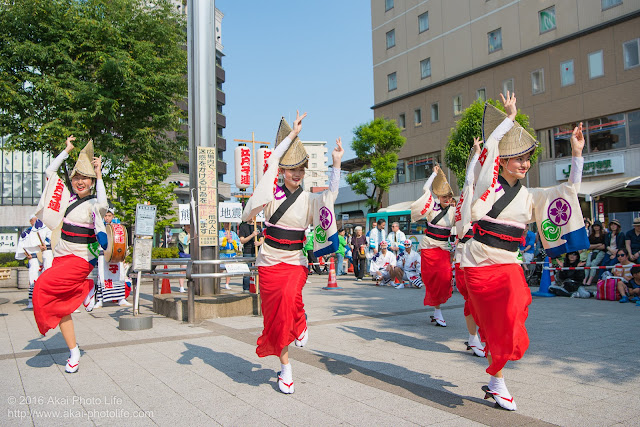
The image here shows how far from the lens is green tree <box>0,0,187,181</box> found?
15.8m

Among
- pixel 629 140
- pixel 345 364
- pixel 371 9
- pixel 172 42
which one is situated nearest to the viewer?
pixel 345 364

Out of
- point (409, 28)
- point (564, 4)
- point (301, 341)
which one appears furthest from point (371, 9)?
point (301, 341)

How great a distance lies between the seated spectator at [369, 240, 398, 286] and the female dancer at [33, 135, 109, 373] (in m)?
9.95

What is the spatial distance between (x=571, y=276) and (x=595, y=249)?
3.19 feet

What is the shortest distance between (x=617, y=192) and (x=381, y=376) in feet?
59.7

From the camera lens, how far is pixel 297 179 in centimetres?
472

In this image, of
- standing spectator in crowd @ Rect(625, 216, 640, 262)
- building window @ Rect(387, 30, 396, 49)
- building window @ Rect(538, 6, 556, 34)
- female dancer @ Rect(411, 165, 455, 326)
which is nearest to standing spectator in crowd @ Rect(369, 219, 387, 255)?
standing spectator in crowd @ Rect(625, 216, 640, 262)

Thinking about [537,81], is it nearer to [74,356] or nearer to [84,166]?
[84,166]

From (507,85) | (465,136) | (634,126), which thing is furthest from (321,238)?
(507,85)

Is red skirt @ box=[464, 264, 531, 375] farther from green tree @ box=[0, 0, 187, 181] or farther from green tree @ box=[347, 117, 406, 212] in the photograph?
green tree @ box=[347, 117, 406, 212]

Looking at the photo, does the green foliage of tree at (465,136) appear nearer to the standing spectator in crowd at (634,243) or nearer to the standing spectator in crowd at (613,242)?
the standing spectator in crowd at (613,242)

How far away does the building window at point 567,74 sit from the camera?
24125 millimetres

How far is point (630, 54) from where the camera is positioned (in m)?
21.7

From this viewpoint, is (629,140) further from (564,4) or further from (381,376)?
(381,376)
